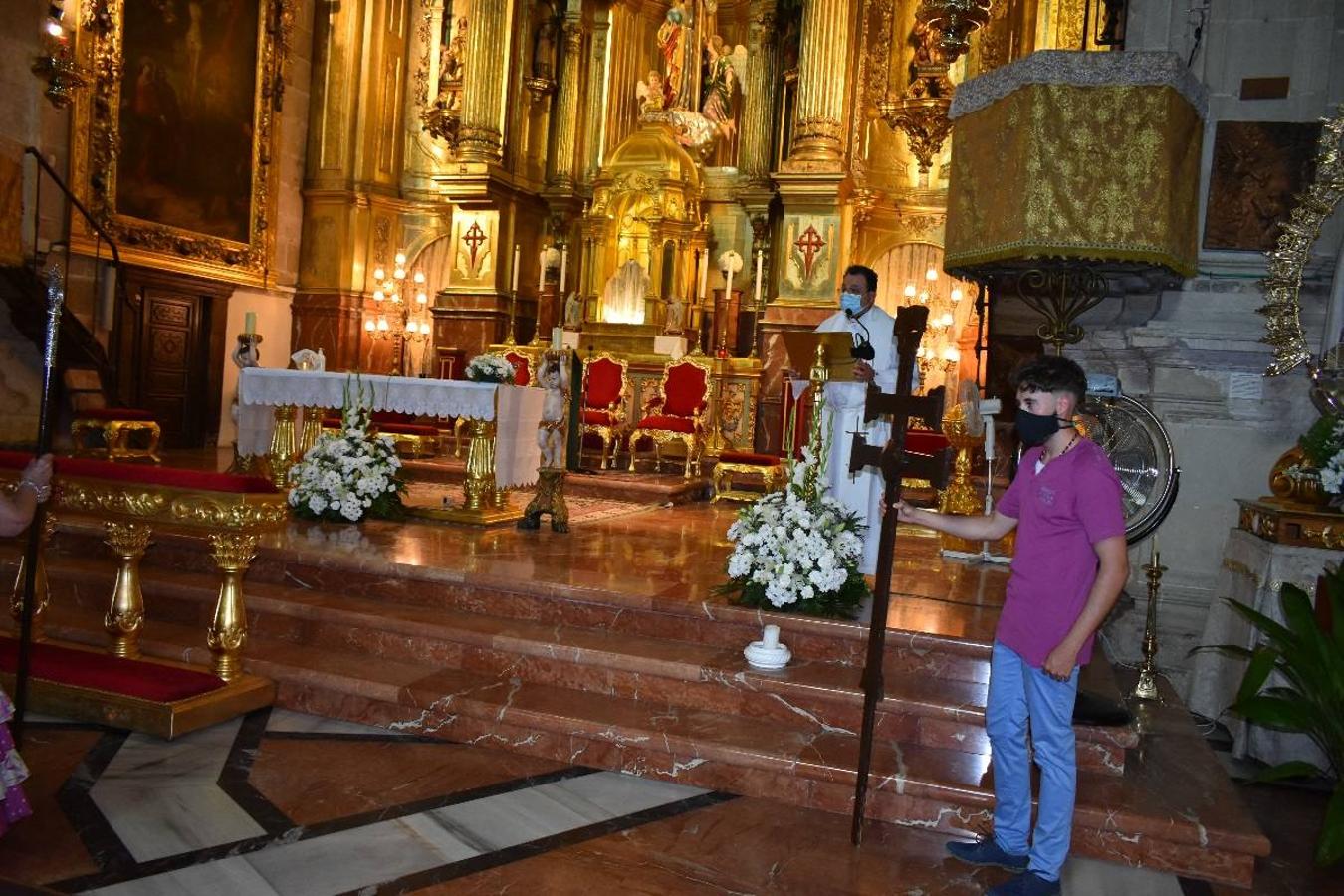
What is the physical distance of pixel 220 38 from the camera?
14.4m

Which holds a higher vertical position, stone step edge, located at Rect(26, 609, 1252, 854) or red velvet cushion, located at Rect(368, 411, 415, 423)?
red velvet cushion, located at Rect(368, 411, 415, 423)

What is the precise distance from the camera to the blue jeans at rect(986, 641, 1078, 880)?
338 centimetres

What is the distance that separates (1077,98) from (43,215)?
11111 millimetres

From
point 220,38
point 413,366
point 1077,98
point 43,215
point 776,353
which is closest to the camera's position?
point 1077,98

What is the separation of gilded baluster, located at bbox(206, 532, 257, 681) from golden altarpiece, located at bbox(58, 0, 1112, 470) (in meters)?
8.51

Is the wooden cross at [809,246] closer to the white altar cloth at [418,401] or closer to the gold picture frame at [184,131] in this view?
the white altar cloth at [418,401]

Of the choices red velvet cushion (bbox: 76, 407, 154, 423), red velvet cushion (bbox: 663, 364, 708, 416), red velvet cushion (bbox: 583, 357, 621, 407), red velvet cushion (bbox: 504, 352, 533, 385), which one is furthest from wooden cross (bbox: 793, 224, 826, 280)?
red velvet cushion (bbox: 76, 407, 154, 423)

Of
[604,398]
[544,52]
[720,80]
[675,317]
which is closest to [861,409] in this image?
[604,398]

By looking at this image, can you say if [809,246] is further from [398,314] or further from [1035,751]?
[1035,751]

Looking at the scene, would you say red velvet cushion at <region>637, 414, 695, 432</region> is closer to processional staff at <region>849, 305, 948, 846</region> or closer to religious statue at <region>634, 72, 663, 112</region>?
religious statue at <region>634, 72, 663, 112</region>

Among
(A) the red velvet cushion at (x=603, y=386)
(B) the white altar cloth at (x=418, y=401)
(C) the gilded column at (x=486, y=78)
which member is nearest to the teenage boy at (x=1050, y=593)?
(B) the white altar cloth at (x=418, y=401)

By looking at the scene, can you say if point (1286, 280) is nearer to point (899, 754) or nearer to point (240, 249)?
point (899, 754)

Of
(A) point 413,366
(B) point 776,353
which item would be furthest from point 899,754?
(A) point 413,366

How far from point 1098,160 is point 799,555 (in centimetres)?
293
